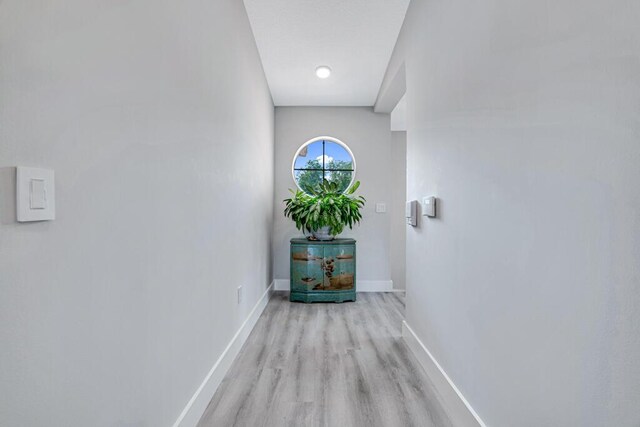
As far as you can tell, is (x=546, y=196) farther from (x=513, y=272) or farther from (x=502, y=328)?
(x=502, y=328)

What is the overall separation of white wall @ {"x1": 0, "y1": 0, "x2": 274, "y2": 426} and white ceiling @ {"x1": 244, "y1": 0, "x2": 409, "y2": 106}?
969 mm

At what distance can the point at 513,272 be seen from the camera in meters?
1.14

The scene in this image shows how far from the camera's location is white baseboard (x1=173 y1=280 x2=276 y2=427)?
4.88ft

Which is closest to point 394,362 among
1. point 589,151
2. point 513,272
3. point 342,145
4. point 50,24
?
point 513,272

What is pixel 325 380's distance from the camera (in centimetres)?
201

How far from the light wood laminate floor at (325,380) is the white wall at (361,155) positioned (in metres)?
1.40

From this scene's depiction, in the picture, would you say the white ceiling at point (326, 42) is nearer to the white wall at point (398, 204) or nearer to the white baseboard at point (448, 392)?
the white wall at point (398, 204)

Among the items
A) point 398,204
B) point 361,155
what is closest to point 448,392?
point 361,155

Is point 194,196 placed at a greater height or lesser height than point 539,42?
lesser

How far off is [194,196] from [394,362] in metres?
1.62

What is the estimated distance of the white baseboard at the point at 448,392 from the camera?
1.46 m

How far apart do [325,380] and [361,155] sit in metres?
3.04

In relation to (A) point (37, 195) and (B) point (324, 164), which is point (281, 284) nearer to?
(B) point (324, 164)

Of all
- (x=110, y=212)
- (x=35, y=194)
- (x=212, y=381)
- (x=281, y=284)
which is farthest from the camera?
(x=281, y=284)
